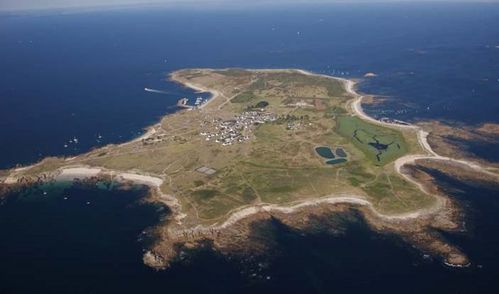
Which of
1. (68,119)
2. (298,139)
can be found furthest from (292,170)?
(68,119)

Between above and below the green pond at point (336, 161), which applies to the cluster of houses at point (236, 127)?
above

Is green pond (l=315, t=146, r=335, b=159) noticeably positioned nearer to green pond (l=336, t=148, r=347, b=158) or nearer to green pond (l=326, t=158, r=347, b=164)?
green pond (l=336, t=148, r=347, b=158)

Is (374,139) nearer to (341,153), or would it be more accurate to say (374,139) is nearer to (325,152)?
(341,153)

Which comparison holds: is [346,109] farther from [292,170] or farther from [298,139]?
[292,170]

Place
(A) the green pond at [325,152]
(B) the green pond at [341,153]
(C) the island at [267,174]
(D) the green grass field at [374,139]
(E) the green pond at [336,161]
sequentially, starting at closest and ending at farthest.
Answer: (C) the island at [267,174]
(E) the green pond at [336,161]
(D) the green grass field at [374,139]
(A) the green pond at [325,152]
(B) the green pond at [341,153]

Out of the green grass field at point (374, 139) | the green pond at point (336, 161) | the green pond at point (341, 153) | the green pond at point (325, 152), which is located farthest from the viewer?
the green pond at point (341, 153)

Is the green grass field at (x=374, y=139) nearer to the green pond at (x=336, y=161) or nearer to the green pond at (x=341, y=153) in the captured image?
the green pond at (x=341, y=153)

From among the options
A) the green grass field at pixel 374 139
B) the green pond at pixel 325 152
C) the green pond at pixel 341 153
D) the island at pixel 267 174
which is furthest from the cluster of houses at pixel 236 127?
the green pond at pixel 341 153
